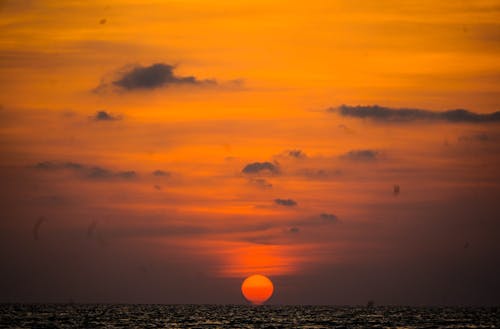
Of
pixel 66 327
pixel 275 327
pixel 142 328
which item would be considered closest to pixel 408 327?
pixel 275 327

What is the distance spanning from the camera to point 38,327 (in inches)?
4712

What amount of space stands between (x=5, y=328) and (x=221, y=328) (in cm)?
3063

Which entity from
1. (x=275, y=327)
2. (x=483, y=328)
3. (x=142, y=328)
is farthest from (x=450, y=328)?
(x=142, y=328)

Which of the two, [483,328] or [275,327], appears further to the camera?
[275,327]

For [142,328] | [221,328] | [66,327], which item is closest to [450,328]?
[221,328]

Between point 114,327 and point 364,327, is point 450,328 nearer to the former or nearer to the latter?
point 364,327

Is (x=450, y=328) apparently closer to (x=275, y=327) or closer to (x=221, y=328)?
(x=275, y=327)

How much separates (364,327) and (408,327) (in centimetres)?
643

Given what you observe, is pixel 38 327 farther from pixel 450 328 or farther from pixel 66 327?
pixel 450 328

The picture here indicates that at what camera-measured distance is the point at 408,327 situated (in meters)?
124

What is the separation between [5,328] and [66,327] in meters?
9.23

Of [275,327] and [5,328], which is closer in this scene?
[5,328]

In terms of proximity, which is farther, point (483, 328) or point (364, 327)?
point (364, 327)

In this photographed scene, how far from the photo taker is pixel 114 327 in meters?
123
